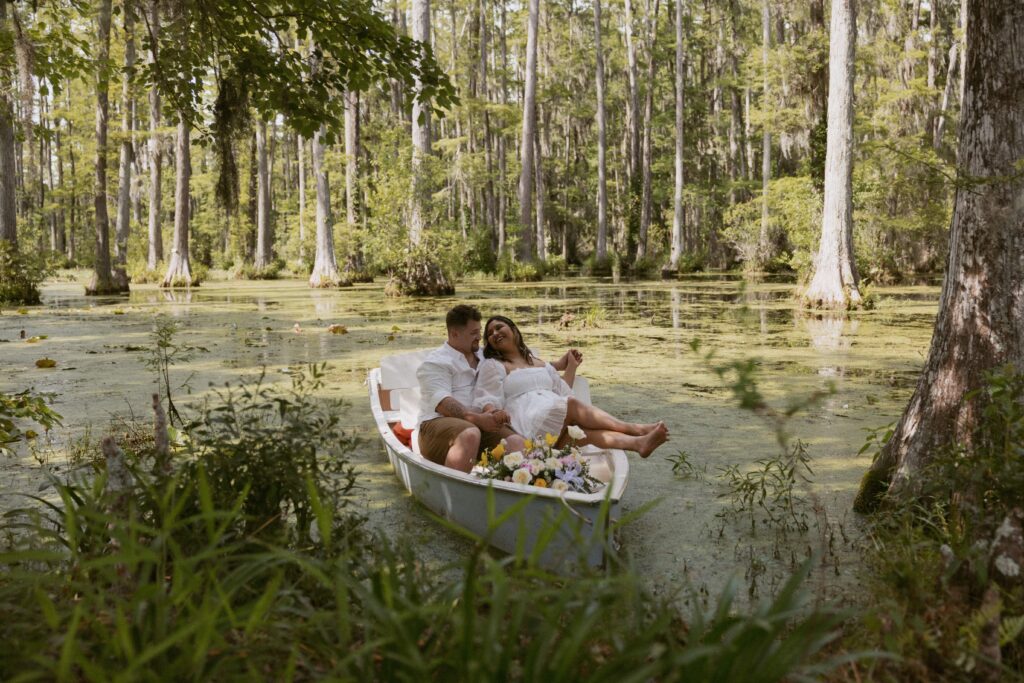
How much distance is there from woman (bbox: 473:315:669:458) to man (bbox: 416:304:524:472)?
0.34ft

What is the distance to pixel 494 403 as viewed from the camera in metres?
4.98

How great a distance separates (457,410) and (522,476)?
3.27 feet

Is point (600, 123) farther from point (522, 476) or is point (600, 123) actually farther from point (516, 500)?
point (516, 500)

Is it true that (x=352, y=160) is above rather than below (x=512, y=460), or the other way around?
above

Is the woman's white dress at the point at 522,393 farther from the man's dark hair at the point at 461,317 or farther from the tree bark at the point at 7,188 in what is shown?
the tree bark at the point at 7,188

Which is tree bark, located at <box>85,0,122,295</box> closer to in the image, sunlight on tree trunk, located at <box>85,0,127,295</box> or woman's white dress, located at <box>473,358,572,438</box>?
sunlight on tree trunk, located at <box>85,0,127,295</box>

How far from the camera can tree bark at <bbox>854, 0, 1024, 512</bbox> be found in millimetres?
3922

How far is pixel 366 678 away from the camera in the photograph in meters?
1.86

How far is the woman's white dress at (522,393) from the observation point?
15.8ft

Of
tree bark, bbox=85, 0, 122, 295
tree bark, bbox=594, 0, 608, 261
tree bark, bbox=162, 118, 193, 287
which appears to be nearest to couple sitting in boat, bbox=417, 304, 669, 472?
tree bark, bbox=85, 0, 122, 295

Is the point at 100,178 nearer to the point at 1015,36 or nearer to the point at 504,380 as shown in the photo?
the point at 504,380

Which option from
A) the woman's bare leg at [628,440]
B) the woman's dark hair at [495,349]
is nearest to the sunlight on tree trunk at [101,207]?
the woman's dark hair at [495,349]

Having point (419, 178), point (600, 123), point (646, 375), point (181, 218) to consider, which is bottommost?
point (646, 375)

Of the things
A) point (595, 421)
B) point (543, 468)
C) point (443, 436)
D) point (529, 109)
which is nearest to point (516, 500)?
point (543, 468)
